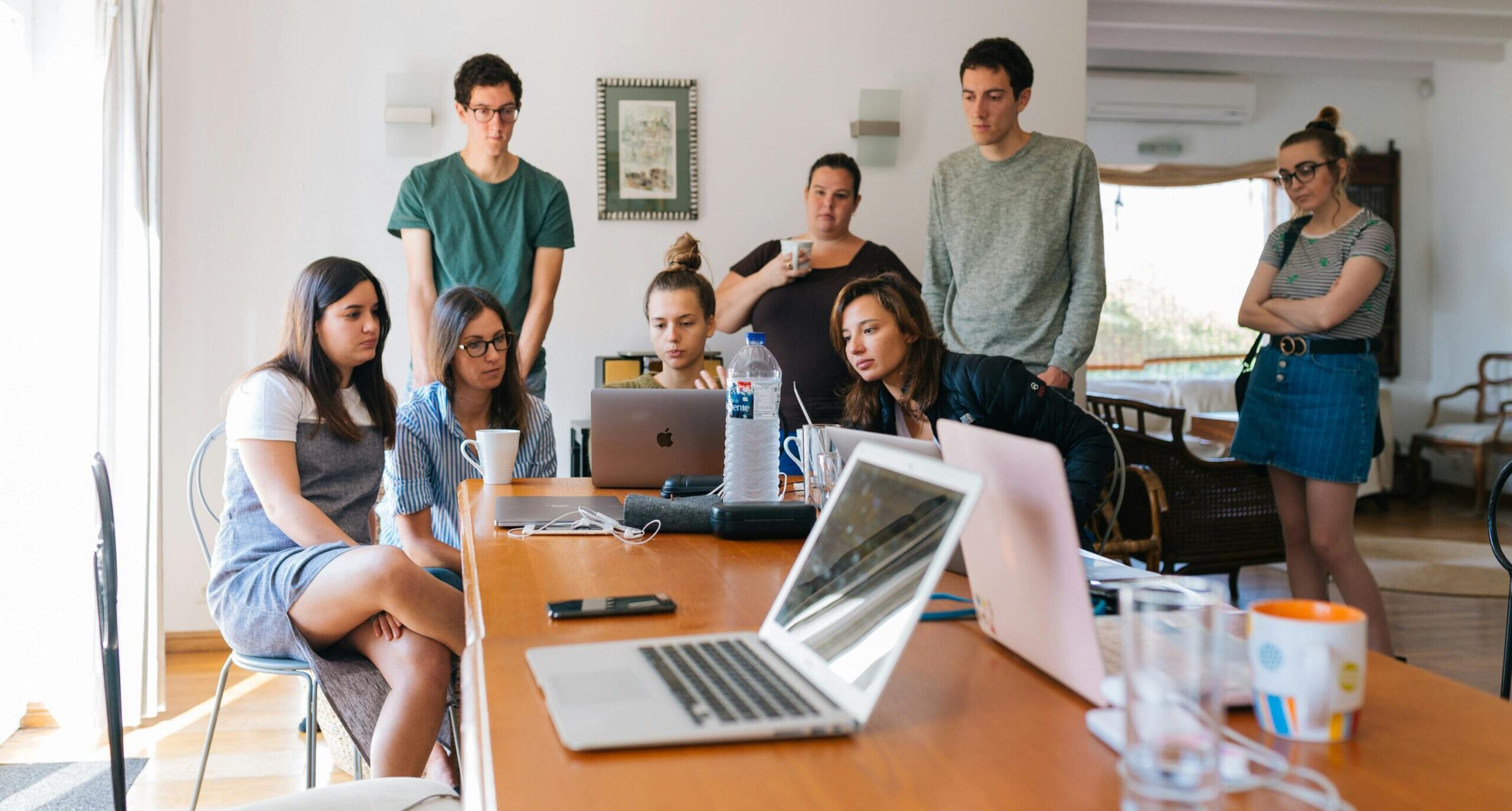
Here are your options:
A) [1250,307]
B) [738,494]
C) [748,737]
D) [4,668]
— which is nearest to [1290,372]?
[1250,307]

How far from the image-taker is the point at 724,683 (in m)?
0.89

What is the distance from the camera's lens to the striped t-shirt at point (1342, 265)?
9.48ft

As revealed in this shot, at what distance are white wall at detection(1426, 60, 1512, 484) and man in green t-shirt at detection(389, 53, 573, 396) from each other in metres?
6.26

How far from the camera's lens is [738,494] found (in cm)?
178

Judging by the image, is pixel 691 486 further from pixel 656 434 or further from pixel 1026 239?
pixel 1026 239

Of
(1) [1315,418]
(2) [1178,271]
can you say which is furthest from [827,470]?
(2) [1178,271]

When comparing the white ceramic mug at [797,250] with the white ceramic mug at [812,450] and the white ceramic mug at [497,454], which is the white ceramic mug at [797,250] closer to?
the white ceramic mug at [497,454]

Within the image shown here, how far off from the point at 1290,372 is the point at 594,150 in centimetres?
237

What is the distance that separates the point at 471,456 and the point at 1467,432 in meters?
6.42

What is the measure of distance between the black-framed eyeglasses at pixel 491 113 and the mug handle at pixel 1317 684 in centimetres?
279

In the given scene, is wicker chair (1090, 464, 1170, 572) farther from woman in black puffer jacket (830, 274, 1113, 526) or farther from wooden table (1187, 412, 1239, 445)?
wooden table (1187, 412, 1239, 445)

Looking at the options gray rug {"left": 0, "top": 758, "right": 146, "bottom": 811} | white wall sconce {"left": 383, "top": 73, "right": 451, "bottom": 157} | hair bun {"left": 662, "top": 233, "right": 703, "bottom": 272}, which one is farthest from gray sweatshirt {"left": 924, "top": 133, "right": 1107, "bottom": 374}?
gray rug {"left": 0, "top": 758, "right": 146, "bottom": 811}

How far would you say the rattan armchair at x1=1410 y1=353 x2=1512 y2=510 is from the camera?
6.50 metres

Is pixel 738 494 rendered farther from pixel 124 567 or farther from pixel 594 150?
pixel 594 150
